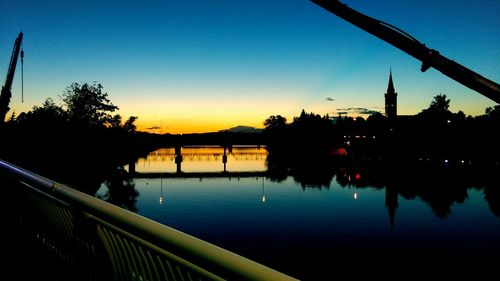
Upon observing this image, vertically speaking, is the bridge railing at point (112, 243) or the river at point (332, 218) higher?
the bridge railing at point (112, 243)

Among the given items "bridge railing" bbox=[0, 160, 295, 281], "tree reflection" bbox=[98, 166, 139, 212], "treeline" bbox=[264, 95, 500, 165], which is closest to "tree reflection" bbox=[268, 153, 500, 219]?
"treeline" bbox=[264, 95, 500, 165]

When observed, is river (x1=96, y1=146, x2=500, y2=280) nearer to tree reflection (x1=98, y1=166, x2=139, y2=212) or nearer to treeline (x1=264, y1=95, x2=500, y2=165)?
tree reflection (x1=98, y1=166, x2=139, y2=212)

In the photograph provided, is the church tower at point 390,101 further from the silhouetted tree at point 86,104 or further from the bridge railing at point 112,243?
the bridge railing at point 112,243

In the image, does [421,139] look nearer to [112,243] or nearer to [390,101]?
[390,101]

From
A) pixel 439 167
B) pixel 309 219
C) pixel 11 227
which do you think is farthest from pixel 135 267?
pixel 439 167

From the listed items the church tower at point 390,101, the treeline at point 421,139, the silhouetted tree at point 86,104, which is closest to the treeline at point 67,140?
the silhouetted tree at point 86,104

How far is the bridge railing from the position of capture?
68.0 inches

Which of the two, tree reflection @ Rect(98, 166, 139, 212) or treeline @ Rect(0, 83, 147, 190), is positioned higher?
treeline @ Rect(0, 83, 147, 190)

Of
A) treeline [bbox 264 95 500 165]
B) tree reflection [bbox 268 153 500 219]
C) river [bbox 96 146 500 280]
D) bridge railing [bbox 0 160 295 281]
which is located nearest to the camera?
bridge railing [bbox 0 160 295 281]

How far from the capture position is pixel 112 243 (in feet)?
11.6

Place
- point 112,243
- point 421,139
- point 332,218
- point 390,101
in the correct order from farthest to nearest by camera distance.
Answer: point 390,101
point 421,139
point 332,218
point 112,243

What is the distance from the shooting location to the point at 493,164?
91.9m

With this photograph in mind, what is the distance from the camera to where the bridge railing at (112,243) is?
68.0 inches

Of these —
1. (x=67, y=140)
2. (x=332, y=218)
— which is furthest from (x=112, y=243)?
(x=67, y=140)
